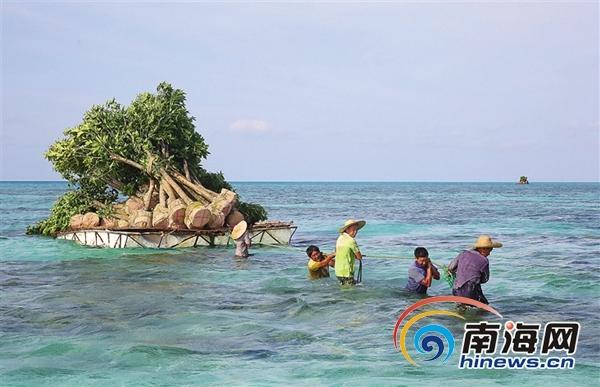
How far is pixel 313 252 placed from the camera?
18.3m

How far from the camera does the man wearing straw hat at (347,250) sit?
1677 cm

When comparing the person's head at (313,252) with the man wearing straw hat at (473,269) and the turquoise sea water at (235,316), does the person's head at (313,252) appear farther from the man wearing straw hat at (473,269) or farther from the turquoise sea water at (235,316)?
the man wearing straw hat at (473,269)

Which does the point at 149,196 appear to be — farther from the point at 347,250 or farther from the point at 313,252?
→ the point at 347,250

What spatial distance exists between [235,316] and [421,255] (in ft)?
14.9

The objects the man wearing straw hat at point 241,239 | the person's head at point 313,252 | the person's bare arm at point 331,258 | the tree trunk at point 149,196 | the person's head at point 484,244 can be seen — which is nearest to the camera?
the person's head at point 484,244

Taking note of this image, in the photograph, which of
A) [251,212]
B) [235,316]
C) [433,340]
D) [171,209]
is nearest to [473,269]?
[433,340]

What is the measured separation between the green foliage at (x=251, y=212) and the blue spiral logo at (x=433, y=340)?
18.7m

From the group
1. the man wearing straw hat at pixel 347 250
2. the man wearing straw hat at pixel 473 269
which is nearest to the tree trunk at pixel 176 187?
the man wearing straw hat at pixel 347 250

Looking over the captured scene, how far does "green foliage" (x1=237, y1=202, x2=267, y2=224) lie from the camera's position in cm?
3186

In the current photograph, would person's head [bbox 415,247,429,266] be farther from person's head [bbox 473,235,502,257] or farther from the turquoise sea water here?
person's head [bbox 473,235,502,257]

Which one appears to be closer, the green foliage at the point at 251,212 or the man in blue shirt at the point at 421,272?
the man in blue shirt at the point at 421,272

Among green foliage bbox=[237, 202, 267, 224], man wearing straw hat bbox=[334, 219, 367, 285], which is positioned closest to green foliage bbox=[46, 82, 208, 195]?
green foliage bbox=[237, 202, 267, 224]

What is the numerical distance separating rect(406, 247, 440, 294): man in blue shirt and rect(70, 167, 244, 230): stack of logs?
13.5m

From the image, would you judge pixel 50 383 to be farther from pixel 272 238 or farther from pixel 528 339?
pixel 272 238
